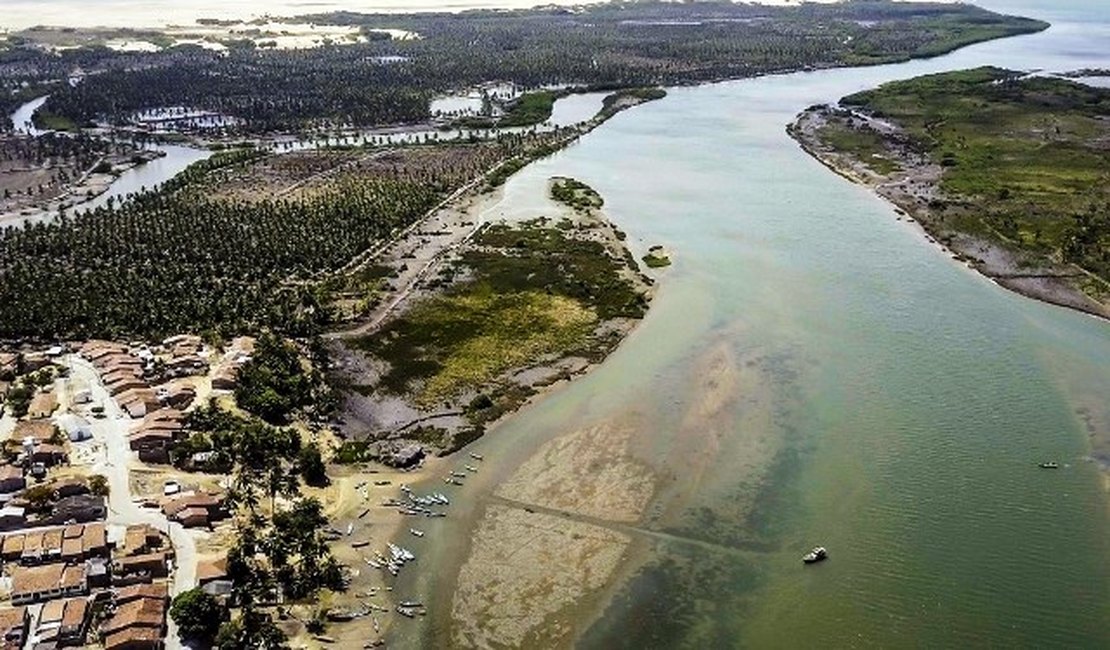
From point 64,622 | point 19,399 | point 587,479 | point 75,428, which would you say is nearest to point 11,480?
point 75,428

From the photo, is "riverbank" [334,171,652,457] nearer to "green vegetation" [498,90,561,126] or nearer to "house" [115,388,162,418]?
"house" [115,388,162,418]

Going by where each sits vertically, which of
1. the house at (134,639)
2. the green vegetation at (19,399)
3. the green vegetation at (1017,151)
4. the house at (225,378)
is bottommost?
the house at (134,639)

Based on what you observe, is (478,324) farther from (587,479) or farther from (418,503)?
(418,503)

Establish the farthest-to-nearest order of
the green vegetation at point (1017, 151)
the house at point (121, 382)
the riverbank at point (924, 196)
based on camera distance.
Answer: the green vegetation at point (1017, 151) < the riverbank at point (924, 196) < the house at point (121, 382)

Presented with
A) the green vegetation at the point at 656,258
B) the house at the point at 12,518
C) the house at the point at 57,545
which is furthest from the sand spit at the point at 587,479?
the green vegetation at the point at 656,258

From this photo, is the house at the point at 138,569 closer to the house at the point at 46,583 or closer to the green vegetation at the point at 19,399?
the house at the point at 46,583

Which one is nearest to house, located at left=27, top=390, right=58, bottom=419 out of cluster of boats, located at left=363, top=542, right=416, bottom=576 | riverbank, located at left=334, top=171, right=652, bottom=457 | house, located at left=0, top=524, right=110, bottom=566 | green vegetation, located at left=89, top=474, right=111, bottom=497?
green vegetation, located at left=89, top=474, right=111, bottom=497

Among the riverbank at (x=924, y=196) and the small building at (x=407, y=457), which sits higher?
the riverbank at (x=924, y=196)
